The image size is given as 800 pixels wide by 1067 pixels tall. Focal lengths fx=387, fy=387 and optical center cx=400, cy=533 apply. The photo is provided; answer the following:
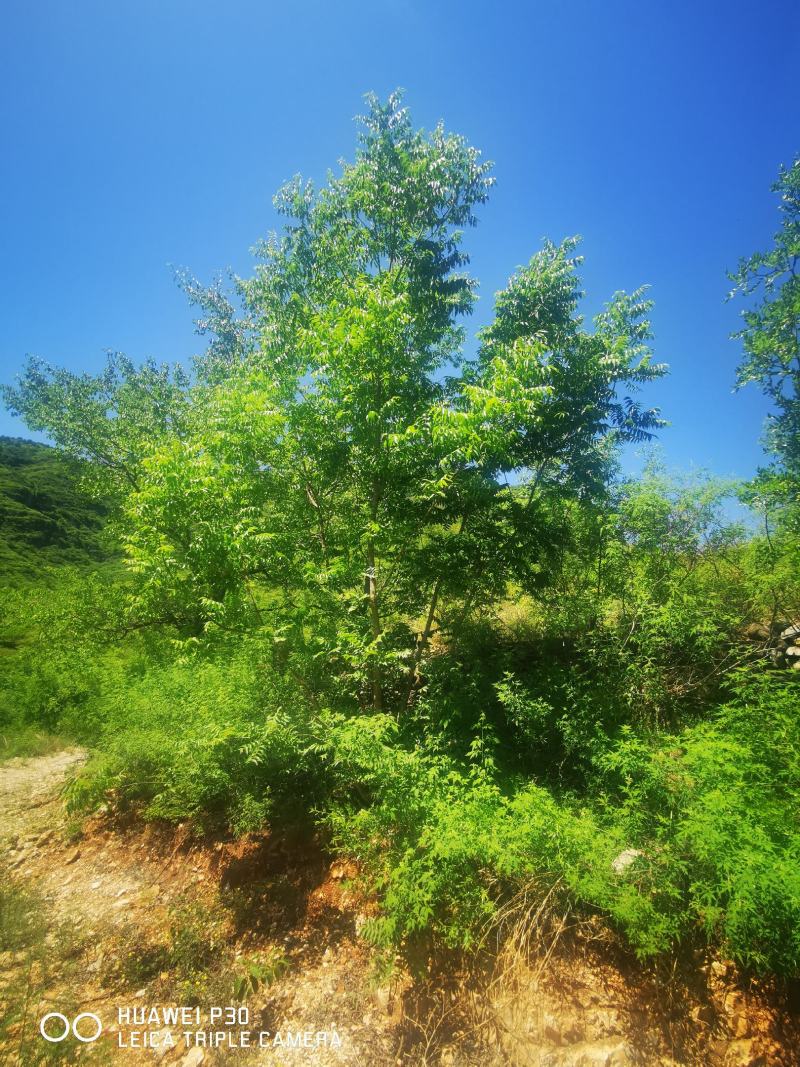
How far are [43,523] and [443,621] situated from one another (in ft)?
70.8

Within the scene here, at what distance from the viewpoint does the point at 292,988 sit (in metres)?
4.02

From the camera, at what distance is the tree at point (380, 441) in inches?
198

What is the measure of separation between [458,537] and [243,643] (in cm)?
378

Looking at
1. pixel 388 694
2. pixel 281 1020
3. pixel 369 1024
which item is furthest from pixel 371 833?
pixel 388 694

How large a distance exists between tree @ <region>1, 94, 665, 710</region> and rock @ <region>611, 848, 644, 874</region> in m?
3.26

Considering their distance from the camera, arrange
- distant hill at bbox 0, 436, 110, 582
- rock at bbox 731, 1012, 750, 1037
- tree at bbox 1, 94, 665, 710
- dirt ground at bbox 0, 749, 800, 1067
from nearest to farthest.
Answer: rock at bbox 731, 1012, 750, 1037
dirt ground at bbox 0, 749, 800, 1067
tree at bbox 1, 94, 665, 710
distant hill at bbox 0, 436, 110, 582

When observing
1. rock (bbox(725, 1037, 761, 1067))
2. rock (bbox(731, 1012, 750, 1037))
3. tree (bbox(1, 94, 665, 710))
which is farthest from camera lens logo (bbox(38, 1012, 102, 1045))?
rock (bbox(731, 1012, 750, 1037))

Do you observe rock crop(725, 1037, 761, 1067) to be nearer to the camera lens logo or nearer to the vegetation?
the vegetation

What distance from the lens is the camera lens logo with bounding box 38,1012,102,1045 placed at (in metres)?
3.77

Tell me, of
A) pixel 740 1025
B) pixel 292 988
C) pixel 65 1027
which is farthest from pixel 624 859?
pixel 65 1027

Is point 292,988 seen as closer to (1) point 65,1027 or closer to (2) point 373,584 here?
(1) point 65,1027

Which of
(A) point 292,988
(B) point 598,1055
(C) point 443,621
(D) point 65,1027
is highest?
(C) point 443,621

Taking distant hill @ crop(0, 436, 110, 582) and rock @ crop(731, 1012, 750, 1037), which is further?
distant hill @ crop(0, 436, 110, 582)

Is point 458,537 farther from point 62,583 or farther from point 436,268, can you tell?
point 62,583
